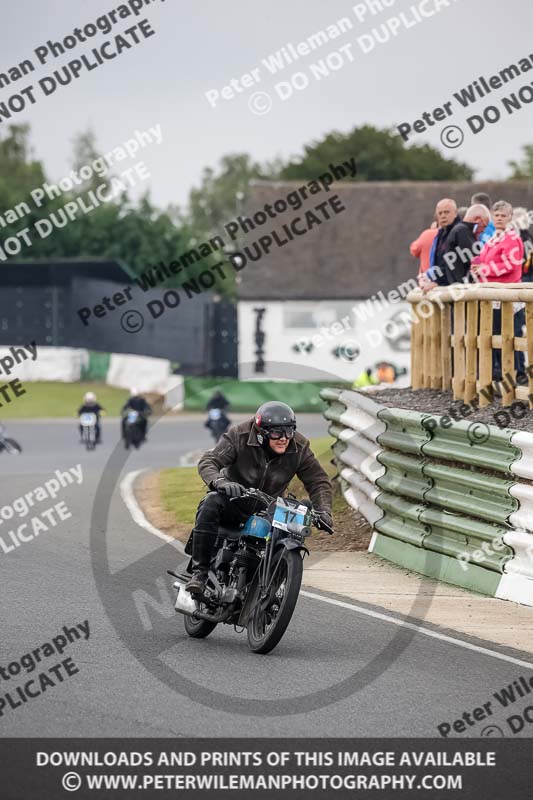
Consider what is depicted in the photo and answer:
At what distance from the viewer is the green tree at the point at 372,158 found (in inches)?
3184

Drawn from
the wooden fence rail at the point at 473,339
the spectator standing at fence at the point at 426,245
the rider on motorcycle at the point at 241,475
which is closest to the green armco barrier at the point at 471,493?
the wooden fence rail at the point at 473,339

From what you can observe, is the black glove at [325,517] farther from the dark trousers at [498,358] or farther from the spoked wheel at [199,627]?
the dark trousers at [498,358]

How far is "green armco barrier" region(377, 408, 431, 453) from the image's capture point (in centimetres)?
1334

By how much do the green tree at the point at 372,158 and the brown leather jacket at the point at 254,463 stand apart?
236 ft

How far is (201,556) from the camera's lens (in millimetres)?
9656

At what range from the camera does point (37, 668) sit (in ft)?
28.0

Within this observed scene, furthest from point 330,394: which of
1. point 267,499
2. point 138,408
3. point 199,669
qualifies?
point 138,408

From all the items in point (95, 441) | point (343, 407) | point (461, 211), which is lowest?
point (95, 441)

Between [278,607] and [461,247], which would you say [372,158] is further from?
[278,607]

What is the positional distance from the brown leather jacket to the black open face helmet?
0.20 meters

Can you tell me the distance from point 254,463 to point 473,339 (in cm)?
495

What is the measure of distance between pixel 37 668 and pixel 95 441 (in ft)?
80.0

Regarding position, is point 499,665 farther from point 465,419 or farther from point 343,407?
point 343,407
